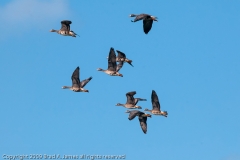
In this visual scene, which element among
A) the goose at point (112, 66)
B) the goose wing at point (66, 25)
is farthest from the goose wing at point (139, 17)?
the goose wing at point (66, 25)

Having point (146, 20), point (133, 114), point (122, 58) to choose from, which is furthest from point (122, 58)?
point (146, 20)

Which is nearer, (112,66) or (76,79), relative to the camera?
(76,79)

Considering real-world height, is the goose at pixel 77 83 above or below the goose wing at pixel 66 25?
below

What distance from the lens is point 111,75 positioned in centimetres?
8819

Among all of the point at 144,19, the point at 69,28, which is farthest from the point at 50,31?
the point at 144,19

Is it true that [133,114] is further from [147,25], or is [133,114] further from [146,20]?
[146,20]

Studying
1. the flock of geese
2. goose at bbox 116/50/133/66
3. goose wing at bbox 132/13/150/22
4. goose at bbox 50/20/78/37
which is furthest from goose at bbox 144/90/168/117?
goose at bbox 50/20/78/37

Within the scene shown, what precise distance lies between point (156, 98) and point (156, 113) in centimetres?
135

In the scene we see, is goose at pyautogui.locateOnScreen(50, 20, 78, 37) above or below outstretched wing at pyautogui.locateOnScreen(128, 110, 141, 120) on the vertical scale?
above

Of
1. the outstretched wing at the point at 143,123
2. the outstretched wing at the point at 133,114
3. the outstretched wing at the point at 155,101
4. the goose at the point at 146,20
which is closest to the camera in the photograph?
the goose at the point at 146,20

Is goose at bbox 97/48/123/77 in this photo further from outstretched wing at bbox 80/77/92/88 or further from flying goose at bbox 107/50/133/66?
outstretched wing at bbox 80/77/92/88

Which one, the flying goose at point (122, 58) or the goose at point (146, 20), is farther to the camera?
the flying goose at point (122, 58)

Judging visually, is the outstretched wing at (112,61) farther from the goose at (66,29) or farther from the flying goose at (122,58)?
the goose at (66,29)

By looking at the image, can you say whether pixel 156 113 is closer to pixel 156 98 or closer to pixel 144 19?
pixel 156 98
